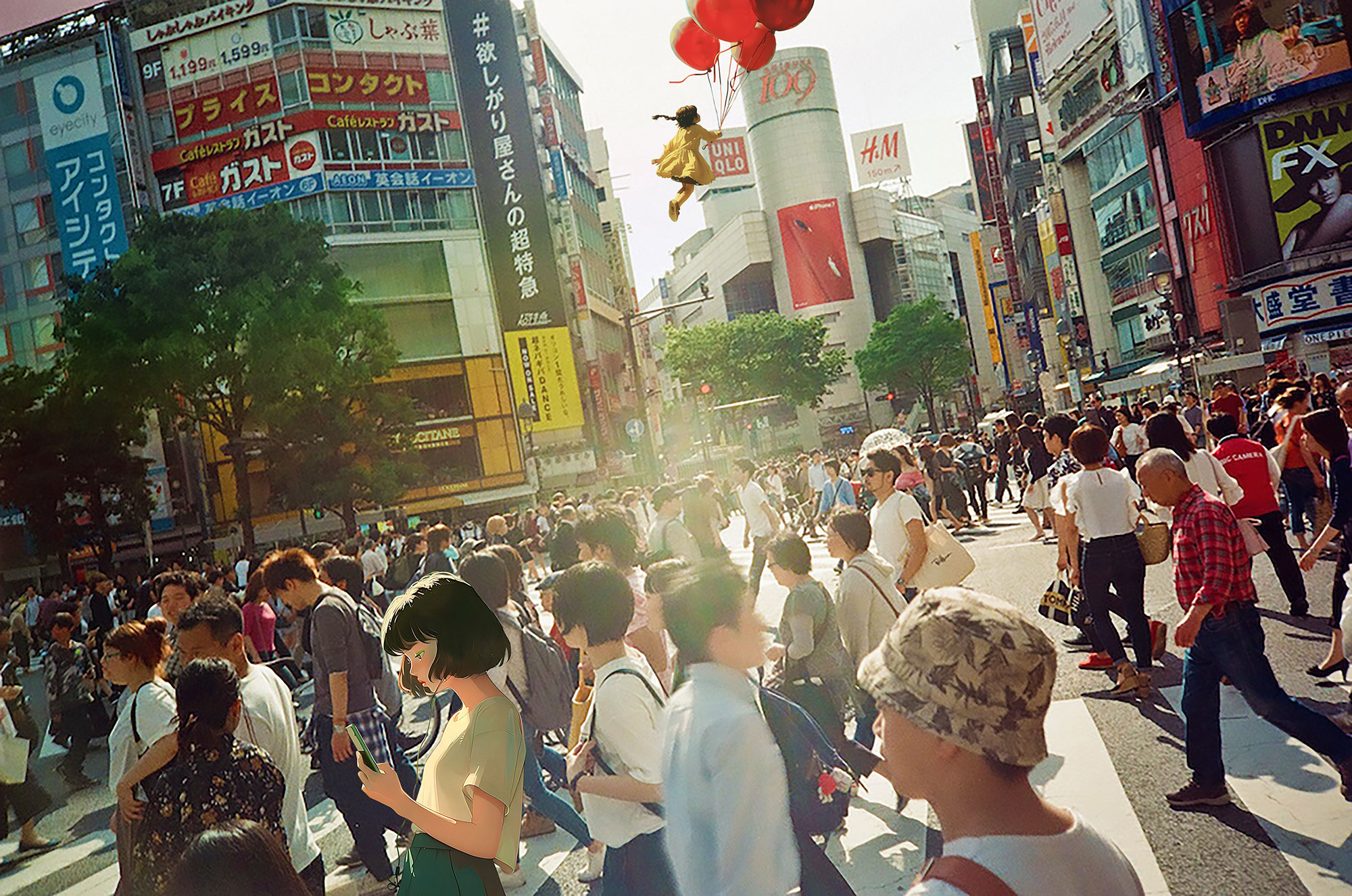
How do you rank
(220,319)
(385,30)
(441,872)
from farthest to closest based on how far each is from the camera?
(385,30) < (220,319) < (441,872)

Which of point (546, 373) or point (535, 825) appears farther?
point (546, 373)

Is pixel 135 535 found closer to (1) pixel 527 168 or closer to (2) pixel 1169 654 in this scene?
(1) pixel 527 168

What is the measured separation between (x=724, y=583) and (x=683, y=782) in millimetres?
667

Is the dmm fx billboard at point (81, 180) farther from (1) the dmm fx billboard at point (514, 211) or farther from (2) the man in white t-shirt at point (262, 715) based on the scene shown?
(2) the man in white t-shirt at point (262, 715)

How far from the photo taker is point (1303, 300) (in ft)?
117

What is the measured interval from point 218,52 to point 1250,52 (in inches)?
1568

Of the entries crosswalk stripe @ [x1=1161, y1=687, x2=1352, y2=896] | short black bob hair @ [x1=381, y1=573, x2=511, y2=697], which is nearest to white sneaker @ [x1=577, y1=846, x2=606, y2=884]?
short black bob hair @ [x1=381, y1=573, x2=511, y2=697]

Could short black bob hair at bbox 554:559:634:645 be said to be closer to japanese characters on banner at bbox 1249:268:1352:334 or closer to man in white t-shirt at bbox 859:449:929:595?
man in white t-shirt at bbox 859:449:929:595

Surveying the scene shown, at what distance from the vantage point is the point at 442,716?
27.6 ft

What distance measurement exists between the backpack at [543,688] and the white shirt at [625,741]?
101 inches

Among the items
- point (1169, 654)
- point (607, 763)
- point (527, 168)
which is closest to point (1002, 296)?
point (527, 168)

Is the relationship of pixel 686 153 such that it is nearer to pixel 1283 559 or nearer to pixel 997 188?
pixel 1283 559

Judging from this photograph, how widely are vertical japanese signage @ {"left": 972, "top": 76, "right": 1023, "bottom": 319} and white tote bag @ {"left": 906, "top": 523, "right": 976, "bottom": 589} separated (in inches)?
2943

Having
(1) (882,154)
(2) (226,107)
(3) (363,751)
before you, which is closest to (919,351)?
(2) (226,107)
